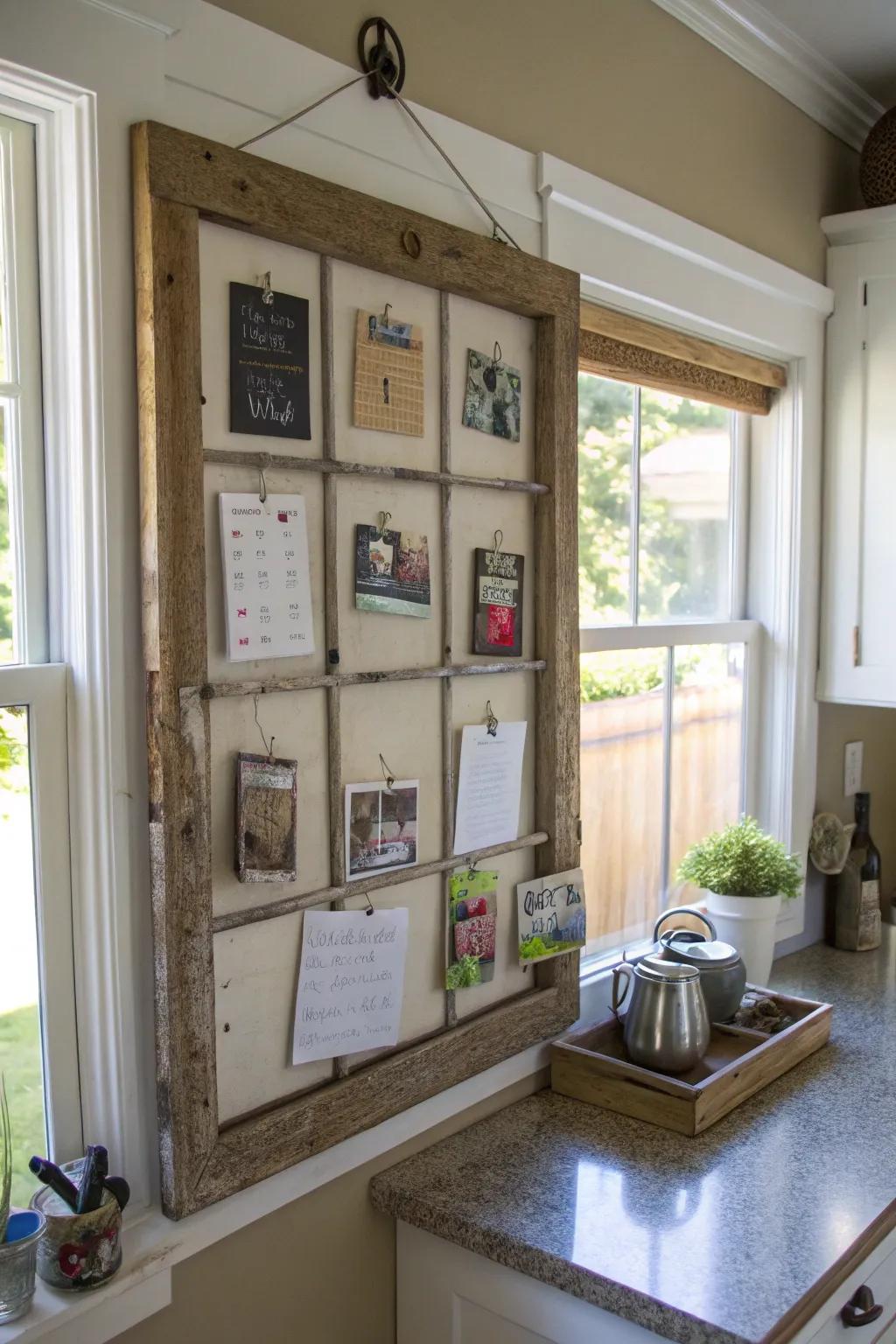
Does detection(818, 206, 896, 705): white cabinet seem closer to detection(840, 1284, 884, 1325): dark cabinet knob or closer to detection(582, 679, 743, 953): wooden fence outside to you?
detection(582, 679, 743, 953): wooden fence outside

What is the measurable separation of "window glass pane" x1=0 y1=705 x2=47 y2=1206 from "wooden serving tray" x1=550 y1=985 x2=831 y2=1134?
2.74 ft

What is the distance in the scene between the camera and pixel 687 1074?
5.62 feet

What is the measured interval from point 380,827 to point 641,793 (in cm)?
87

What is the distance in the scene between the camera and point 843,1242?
1.33 metres

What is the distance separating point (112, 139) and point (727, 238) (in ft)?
4.53

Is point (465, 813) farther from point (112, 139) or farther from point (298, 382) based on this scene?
point (112, 139)

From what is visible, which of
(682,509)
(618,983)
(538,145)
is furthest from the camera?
(682,509)

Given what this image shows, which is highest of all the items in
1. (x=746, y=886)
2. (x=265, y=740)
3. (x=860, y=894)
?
(x=265, y=740)

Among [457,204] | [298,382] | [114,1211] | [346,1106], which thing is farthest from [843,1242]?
[457,204]

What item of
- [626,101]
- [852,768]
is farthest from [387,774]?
[852,768]

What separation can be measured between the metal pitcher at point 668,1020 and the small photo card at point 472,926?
0.25 metres

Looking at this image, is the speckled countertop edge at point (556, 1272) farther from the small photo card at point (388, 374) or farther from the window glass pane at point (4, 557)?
the small photo card at point (388, 374)

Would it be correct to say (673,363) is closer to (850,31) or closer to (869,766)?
(850,31)

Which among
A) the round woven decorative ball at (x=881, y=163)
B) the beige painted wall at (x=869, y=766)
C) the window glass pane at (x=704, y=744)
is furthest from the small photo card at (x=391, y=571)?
the round woven decorative ball at (x=881, y=163)
